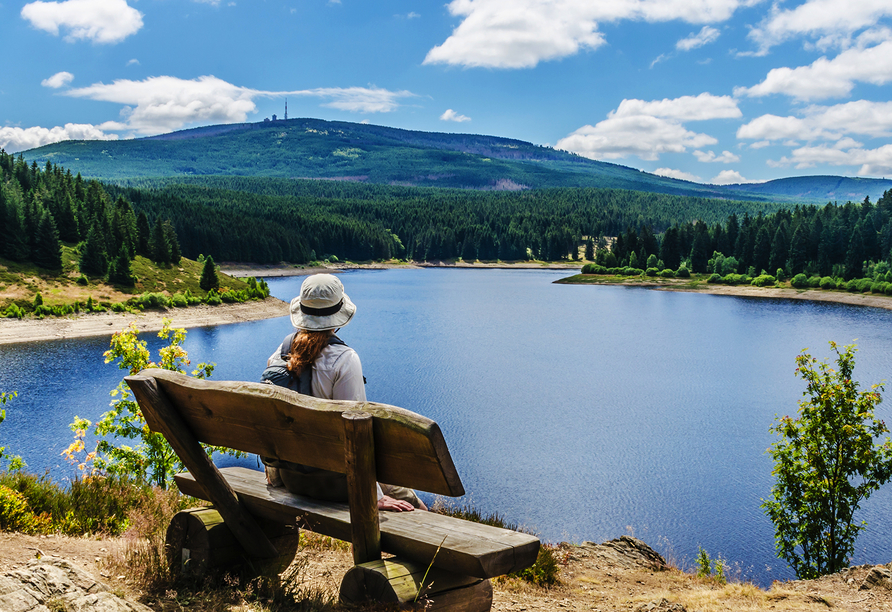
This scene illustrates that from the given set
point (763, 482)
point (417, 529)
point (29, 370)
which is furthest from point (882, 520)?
point (29, 370)

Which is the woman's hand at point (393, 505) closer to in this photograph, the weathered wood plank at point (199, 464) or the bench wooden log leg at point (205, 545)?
the bench wooden log leg at point (205, 545)

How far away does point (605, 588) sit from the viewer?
25.6 feet

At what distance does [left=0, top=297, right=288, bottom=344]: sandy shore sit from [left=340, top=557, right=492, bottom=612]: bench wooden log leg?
43.1 meters

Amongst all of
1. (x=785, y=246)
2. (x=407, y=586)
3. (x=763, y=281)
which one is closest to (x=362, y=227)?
(x=763, y=281)

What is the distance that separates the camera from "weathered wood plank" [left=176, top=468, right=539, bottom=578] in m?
3.35

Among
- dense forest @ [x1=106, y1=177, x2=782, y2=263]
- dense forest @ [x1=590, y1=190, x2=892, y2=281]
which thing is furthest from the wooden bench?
dense forest @ [x1=106, y1=177, x2=782, y2=263]

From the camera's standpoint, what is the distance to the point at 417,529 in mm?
3621

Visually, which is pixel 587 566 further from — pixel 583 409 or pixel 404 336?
pixel 404 336

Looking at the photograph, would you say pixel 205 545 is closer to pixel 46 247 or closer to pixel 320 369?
pixel 320 369

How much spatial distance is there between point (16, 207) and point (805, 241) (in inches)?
4044

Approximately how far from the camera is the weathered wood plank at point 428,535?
132 inches

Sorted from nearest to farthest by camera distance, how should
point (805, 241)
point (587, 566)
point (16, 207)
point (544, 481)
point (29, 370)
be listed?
point (587, 566) → point (544, 481) → point (29, 370) → point (16, 207) → point (805, 241)

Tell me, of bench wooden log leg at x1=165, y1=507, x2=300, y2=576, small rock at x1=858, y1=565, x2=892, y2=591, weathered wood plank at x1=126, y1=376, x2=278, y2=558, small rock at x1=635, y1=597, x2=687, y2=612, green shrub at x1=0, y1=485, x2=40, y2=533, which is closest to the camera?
weathered wood plank at x1=126, y1=376, x2=278, y2=558

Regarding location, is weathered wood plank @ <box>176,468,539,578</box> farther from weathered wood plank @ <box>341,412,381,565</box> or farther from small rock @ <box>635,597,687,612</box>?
small rock @ <box>635,597,687,612</box>
